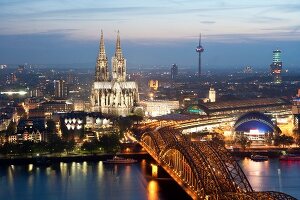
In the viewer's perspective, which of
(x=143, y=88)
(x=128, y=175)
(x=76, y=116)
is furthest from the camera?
(x=143, y=88)

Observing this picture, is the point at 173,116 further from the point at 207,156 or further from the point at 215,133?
the point at 207,156

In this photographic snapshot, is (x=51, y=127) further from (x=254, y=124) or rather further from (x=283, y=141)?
(x=283, y=141)

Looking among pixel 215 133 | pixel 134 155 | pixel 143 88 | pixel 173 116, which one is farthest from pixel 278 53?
pixel 134 155

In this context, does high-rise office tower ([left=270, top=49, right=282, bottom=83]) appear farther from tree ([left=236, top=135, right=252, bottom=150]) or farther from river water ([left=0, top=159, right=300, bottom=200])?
river water ([left=0, top=159, right=300, bottom=200])

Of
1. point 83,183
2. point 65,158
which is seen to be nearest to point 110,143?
point 65,158

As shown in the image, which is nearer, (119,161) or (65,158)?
(119,161)
